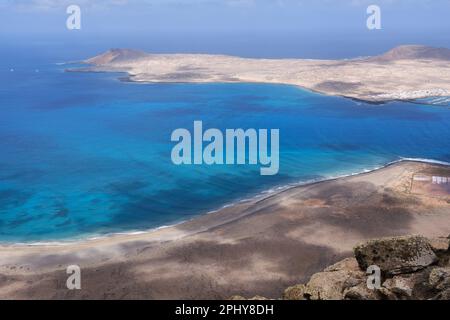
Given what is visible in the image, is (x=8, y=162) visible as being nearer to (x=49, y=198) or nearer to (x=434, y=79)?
(x=49, y=198)

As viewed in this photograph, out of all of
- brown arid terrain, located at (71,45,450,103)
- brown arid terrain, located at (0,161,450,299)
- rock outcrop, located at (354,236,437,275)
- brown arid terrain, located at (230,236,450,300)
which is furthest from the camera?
brown arid terrain, located at (71,45,450,103)

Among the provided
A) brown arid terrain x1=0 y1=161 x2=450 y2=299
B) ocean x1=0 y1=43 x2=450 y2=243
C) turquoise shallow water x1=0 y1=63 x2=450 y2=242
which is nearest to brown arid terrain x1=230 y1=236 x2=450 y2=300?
brown arid terrain x1=0 y1=161 x2=450 y2=299

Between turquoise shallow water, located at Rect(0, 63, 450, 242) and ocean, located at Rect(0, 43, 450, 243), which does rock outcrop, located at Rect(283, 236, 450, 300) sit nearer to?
ocean, located at Rect(0, 43, 450, 243)

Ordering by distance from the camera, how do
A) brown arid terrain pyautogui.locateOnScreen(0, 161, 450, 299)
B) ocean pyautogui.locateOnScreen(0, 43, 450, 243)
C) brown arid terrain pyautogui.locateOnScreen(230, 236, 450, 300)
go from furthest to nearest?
1. ocean pyautogui.locateOnScreen(0, 43, 450, 243)
2. brown arid terrain pyautogui.locateOnScreen(0, 161, 450, 299)
3. brown arid terrain pyautogui.locateOnScreen(230, 236, 450, 300)

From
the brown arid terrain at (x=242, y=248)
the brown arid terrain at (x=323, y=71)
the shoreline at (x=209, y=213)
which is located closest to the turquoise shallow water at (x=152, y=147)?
the shoreline at (x=209, y=213)

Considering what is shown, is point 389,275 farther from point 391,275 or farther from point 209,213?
point 209,213

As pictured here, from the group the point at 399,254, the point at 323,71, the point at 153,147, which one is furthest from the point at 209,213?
the point at 323,71

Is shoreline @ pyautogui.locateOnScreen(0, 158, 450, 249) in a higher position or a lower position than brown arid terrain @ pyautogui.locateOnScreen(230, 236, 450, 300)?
lower

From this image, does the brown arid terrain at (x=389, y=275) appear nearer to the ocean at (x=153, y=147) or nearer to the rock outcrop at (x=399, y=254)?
the rock outcrop at (x=399, y=254)
